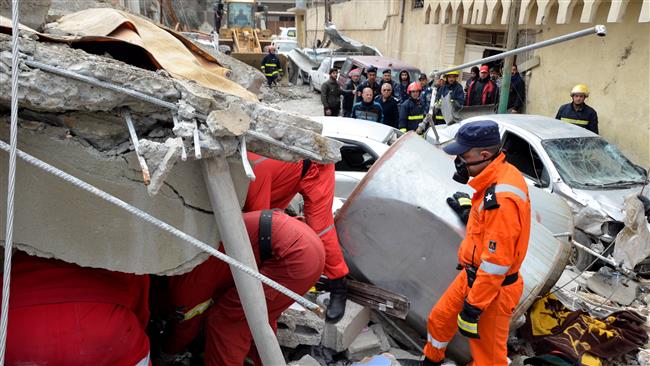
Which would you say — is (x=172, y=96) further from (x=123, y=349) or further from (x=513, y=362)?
(x=513, y=362)

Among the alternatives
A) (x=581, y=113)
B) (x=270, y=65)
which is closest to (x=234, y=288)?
(x=581, y=113)

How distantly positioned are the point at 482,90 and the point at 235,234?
8.75 m

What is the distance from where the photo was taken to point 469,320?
116 inches

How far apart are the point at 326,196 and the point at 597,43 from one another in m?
7.83

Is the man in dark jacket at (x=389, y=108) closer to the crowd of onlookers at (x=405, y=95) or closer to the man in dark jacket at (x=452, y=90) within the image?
the crowd of onlookers at (x=405, y=95)

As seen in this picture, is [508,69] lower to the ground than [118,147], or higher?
lower

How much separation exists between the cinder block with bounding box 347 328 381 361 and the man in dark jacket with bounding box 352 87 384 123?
202 inches

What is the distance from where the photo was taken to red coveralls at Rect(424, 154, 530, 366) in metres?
2.83

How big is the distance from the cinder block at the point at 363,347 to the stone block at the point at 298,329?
0.23m

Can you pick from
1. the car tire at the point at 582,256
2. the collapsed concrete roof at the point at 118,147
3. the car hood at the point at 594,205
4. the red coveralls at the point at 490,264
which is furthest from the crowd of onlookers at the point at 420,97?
the collapsed concrete roof at the point at 118,147

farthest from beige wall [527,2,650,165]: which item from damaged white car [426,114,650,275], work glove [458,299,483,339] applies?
work glove [458,299,483,339]

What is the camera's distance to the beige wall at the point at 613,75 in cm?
809

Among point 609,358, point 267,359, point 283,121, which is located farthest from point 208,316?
point 609,358

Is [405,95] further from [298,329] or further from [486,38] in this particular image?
[298,329]
